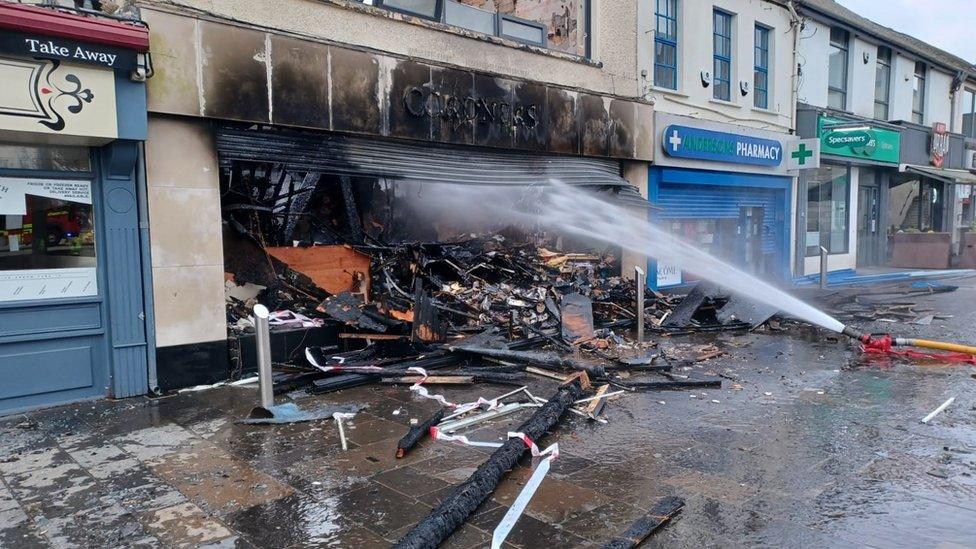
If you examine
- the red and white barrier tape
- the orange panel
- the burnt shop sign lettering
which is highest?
the burnt shop sign lettering

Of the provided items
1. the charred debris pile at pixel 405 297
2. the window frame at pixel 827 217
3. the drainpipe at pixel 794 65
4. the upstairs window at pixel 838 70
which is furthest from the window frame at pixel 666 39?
the upstairs window at pixel 838 70

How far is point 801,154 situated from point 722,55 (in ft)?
11.9

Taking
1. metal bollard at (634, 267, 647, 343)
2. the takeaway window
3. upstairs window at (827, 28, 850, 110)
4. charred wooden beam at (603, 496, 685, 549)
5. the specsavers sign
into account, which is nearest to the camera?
charred wooden beam at (603, 496, 685, 549)

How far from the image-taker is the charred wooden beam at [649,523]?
3.59 m

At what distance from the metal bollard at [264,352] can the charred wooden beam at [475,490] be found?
2483 mm

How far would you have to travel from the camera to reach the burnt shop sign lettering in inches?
360

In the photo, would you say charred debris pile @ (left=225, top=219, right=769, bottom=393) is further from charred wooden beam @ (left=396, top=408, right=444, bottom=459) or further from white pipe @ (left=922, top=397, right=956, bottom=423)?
white pipe @ (left=922, top=397, right=956, bottom=423)

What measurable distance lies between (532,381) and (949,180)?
21.9 meters

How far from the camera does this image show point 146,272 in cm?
689

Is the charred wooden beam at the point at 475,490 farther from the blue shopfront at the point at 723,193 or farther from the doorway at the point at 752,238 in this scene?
the doorway at the point at 752,238

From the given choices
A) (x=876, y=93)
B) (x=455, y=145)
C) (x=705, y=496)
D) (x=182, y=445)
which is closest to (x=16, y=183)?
(x=182, y=445)

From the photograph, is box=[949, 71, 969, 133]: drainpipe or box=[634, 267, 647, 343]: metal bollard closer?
box=[634, 267, 647, 343]: metal bollard

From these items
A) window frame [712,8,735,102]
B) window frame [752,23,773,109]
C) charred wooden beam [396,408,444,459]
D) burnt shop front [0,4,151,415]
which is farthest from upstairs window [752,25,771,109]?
burnt shop front [0,4,151,415]

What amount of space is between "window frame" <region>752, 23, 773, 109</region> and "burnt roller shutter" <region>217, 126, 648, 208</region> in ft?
21.1
